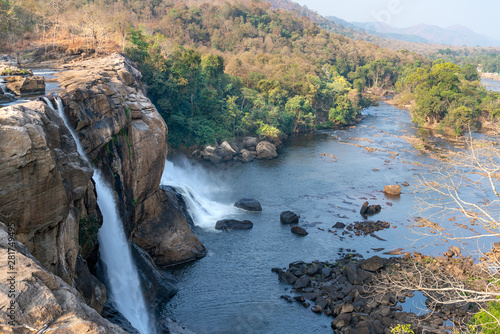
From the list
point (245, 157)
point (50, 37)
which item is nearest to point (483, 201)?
point (245, 157)

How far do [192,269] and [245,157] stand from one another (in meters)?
21.3

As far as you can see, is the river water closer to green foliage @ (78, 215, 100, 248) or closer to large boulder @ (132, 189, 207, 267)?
large boulder @ (132, 189, 207, 267)

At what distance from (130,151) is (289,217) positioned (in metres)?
12.3

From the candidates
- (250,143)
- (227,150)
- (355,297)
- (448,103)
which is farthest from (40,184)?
(448,103)

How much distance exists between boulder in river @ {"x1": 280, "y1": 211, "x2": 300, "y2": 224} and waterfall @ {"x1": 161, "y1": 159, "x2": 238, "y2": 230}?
3.63 meters

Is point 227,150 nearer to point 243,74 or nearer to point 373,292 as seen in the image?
point 243,74

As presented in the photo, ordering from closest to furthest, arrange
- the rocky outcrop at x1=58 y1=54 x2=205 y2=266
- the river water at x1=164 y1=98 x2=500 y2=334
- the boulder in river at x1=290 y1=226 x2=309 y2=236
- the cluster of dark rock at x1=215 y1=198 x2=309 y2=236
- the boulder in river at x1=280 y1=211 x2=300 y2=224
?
the rocky outcrop at x1=58 y1=54 x2=205 y2=266, the river water at x1=164 y1=98 x2=500 y2=334, the boulder in river at x1=290 y1=226 x2=309 y2=236, the cluster of dark rock at x1=215 y1=198 x2=309 y2=236, the boulder in river at x1=280 y1=211 x2=300 y2=224

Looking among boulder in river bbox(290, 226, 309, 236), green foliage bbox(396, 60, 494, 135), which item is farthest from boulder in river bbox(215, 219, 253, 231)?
green foliage bbox(396, 60, 494, 135)

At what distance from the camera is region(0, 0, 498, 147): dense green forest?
35.2 meters

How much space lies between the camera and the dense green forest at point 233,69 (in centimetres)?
3522

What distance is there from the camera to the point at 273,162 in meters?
41.1

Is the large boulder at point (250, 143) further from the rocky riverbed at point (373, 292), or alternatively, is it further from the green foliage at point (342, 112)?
the rocky riverbed at point (373, 292)

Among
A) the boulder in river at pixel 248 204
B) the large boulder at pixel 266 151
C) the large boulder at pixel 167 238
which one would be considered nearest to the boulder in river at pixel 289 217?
the boulder in river at pixel 248 204

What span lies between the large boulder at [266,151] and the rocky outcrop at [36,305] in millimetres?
35364
